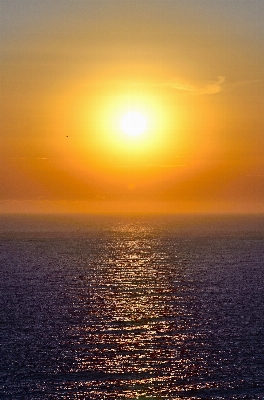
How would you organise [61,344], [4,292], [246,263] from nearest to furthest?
[61,344]
[4,292]
[246,263]

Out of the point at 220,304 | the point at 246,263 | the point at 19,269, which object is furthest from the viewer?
the point at 246,263

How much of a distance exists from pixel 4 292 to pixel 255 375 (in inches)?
1825

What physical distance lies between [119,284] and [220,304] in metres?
24.1

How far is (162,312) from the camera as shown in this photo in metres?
66.9

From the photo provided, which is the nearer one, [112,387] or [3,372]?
[112,387]

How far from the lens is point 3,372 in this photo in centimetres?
4338

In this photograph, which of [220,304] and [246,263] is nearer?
[220,304]

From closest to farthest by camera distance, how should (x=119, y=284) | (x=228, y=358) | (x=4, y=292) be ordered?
(x=228, y=358) → (x=4, y=292) → (x=119, y=284)

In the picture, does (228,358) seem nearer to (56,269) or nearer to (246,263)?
(56,269)

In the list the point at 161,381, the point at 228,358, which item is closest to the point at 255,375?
the point at 228,358

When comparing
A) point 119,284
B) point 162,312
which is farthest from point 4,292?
point 162,312

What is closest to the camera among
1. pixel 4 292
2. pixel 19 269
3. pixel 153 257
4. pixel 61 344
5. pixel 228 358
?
pixel 228 358

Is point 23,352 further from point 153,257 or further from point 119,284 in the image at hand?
point 153,257

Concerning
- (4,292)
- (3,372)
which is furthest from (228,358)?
(4,292)
